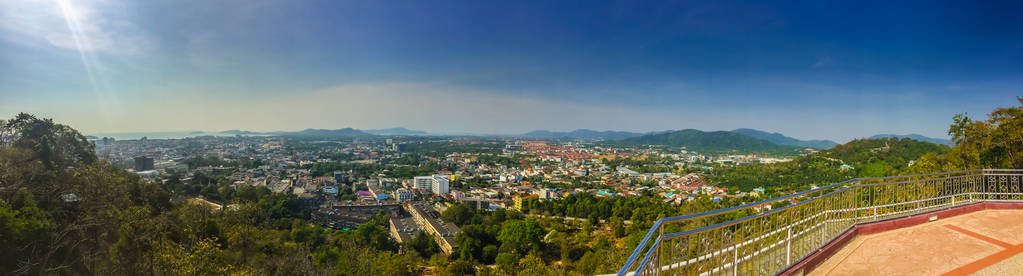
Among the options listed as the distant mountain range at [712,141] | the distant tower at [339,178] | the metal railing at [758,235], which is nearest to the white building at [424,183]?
the distant tower at [339,178]

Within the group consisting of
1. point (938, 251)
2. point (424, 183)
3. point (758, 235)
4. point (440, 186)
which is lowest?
point (424, 183)

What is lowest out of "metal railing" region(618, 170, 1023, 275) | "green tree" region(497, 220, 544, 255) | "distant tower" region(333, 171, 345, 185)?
"distant tower" region(333, 171, 345, 185)

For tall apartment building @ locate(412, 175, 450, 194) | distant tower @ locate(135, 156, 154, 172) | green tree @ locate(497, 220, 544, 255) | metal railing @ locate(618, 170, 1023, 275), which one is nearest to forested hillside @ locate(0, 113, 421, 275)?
green tree @ locate(497, 220, 544, 255)

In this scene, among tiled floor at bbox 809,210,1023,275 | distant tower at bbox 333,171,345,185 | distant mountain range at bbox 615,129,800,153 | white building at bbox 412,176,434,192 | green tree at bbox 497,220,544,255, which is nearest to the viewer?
tiled floor at bbox 809,210,1023,275

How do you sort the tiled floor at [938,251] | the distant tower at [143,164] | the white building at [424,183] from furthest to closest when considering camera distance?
the white building at [424,183] < the distant tower at [143,164] < the tiled floor at [938,251]

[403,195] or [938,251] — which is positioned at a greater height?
[938,251]

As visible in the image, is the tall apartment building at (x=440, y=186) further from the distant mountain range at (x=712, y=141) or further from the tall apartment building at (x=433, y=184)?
the distant mountain range at (x=712, y=141)

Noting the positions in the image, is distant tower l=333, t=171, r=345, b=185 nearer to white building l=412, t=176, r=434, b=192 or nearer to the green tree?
white building l=412, t=176, r=434, b=192

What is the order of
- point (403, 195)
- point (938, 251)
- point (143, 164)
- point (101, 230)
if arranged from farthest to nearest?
point (403, 195) < point (143, 164) < point (101, 230) < point (938, 251)

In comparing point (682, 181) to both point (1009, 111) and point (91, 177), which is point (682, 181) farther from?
point (91, 177)

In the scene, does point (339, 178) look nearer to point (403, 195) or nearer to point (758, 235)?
point (403, 195)

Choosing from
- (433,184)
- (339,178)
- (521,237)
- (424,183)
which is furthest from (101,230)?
(339,178)
